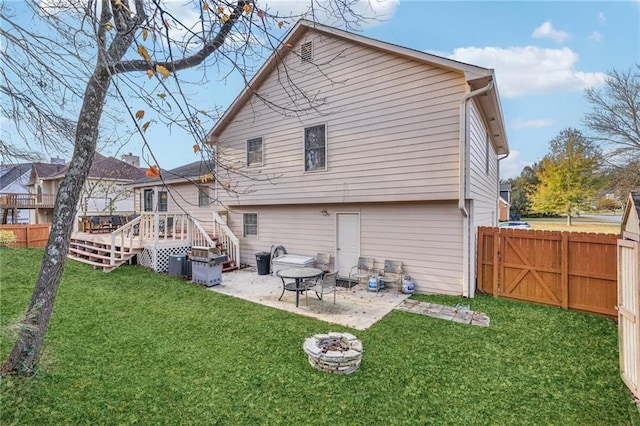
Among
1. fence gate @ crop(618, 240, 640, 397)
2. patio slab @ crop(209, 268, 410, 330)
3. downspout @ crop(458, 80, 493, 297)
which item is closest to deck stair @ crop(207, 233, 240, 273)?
patio slab @ crop(209, 268, 410, 330)

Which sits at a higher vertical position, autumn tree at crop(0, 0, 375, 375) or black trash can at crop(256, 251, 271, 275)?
autumn tree at crop(0, 0, 375, 375)

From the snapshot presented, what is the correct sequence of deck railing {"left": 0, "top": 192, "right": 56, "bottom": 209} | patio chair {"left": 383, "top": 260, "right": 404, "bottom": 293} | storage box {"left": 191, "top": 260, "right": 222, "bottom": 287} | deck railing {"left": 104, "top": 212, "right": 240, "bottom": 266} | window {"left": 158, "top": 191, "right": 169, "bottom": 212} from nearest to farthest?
patio chair {"left": 383, "top": 260, "right": 404, "bottom": 293}, storage box {"left": 191, "top": 260, "right": 222, "bottom": 287}, deck railing {"left": 104, "top": 212, "right": 240, "bottom": 266}, window {"left": 158, "top": 191, "right": 169, "bottom": 212}, deck railing {"left": 0, "top": 192, "right": 56, "bottom": 209}

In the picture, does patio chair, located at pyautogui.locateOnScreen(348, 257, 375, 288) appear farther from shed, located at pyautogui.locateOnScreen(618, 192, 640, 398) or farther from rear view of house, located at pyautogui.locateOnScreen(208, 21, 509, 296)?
shed, located at pyautogui.locateOnScreen(618, 192, 640, 398)

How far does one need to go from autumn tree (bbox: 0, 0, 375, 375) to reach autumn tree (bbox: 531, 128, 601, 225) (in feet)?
100

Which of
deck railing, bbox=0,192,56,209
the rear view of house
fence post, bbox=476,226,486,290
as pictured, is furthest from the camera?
deck railing, bbox=0,192,56,209

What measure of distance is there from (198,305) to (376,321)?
404 centimetres

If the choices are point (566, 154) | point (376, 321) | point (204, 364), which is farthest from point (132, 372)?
point (566, 154)

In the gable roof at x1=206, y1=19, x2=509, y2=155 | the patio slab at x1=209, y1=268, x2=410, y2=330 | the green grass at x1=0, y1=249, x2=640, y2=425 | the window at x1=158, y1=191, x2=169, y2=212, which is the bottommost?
the green grass at x1=0, y1=249, x2=640, y2=425

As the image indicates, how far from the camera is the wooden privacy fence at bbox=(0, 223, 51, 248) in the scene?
14.1m

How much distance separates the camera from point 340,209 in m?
9.25

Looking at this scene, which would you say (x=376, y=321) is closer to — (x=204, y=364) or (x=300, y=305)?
(x=300, y=305)

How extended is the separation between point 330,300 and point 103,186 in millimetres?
22122

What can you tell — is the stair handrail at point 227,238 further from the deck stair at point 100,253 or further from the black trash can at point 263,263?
the deck stair at point 100,253

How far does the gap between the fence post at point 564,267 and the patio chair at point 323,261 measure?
5795 millimetres
